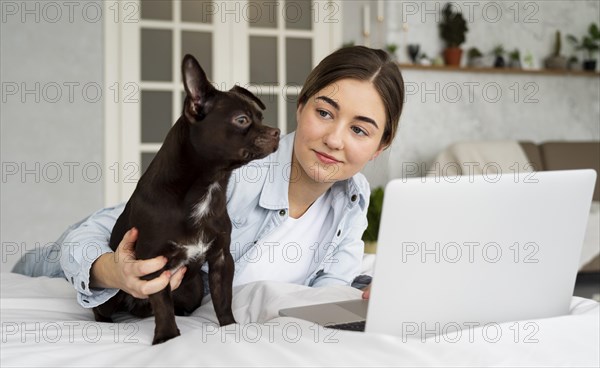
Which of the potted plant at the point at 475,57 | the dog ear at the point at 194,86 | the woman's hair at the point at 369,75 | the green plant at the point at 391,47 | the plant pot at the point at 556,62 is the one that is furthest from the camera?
the plant pot at the point at 556,62

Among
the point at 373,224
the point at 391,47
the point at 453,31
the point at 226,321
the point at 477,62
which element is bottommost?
the point at 373,224

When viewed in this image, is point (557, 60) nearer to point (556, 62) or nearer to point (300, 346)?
point (556, 62)

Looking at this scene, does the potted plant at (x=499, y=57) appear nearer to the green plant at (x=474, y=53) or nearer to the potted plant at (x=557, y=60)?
the green plant at (x=474, y=53)

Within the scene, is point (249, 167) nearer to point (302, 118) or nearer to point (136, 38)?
point (302, 118)

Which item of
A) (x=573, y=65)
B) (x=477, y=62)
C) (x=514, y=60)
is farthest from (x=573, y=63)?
(x=477, y=62)

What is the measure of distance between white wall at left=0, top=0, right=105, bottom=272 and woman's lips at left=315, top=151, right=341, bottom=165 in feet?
11.9

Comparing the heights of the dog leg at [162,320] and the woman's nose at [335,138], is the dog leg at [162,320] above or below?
below

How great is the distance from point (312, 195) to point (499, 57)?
4282 millimetres

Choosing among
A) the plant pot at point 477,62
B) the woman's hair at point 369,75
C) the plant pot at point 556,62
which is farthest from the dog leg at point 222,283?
the plant pot at point 556,62

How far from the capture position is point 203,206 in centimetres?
110

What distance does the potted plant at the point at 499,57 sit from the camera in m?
5.48

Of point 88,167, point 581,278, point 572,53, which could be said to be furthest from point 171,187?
point 572,53

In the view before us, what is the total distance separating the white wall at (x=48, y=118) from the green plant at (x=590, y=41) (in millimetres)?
4004

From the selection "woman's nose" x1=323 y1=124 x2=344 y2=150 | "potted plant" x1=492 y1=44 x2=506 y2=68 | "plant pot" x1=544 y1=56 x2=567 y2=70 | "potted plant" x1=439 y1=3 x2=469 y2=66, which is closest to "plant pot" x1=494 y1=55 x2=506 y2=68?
"potted plant" x1=492 y1=44 x2=506 y2=68
